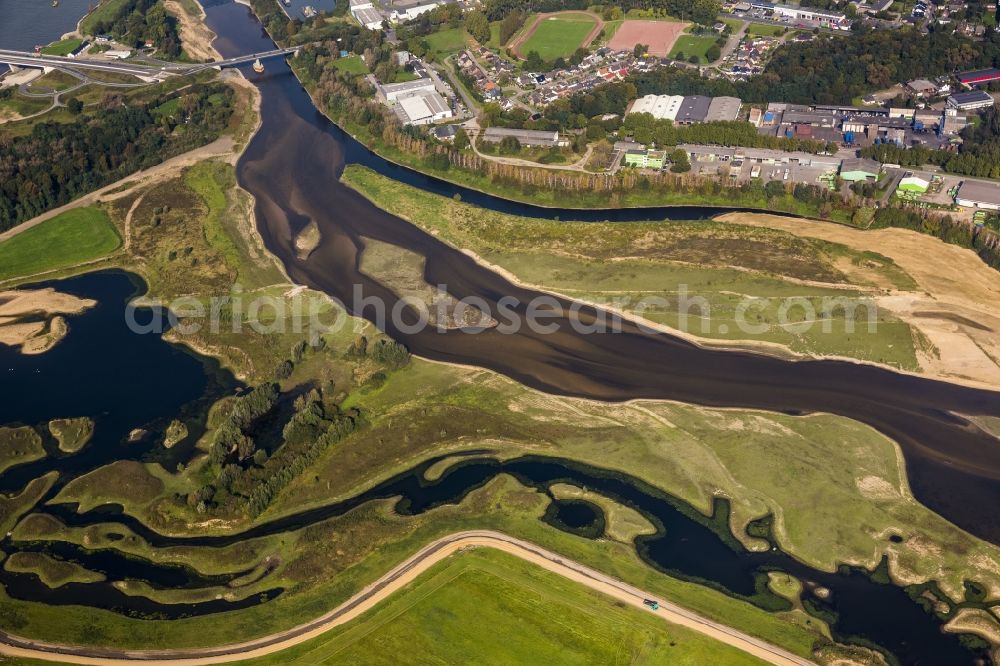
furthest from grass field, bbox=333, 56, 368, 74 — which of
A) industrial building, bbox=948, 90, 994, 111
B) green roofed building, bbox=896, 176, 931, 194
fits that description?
industrial building, bbox=948, 90, 994, 111

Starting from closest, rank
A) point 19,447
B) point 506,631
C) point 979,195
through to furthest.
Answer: point 506,631 → point 19,447 → point 979,195

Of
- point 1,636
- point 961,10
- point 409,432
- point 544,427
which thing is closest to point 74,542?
point 1,636

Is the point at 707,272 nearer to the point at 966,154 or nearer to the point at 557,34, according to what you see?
the point at 966,154

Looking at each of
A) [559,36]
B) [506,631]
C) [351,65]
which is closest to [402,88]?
[351,65]

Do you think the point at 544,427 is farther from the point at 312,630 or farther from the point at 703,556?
the point at 312,630

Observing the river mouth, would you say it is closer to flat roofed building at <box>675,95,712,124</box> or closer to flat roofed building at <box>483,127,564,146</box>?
flat roofed building at <box>483,127,564,146</box>

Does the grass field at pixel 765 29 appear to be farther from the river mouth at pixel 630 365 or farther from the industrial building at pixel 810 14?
the river mouth at pixel 630 365
